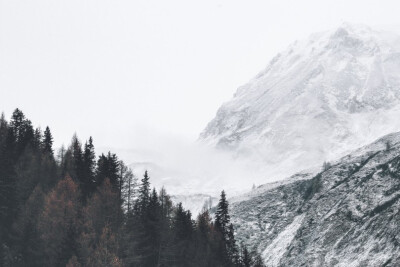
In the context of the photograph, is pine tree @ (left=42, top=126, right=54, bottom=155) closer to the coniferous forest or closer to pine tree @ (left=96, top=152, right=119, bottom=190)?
the coniferous forest

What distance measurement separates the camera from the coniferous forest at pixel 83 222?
1925 inches

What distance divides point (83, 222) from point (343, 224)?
120810mm

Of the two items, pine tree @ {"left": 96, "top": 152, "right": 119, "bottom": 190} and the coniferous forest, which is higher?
pine tree @ {"left": 96, "top": 152, "right": 119, "bottom": 190}

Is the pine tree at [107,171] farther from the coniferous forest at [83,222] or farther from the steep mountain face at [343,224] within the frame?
the steep mountain face at [343,224]

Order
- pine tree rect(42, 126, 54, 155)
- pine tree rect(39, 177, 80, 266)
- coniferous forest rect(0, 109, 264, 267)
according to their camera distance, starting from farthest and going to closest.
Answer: pine tree rect(42, 126, 54, 155) < coniferous forest rect(0, 109, 264, 267) < pine tree rect(39, 177, 80, 266)

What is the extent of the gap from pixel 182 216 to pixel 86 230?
Result: 2407 centimetres

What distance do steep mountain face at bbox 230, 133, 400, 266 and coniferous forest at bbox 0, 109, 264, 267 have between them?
7181 cm

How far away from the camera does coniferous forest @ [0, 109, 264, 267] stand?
4891 centimetres

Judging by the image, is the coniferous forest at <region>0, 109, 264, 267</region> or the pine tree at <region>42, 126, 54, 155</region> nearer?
the coniferous forest at <region>0, 109, 264, 267</region>

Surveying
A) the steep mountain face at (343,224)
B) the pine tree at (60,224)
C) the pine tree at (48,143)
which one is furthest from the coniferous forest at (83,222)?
the steep mountain face at (343,224)

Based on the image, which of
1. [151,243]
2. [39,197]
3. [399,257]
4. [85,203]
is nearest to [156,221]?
[151,243]

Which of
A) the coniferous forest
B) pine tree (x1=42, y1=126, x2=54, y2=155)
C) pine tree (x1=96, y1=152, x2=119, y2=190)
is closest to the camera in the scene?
the coniferous forest

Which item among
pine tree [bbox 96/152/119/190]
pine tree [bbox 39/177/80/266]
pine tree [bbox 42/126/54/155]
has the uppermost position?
pine tree [bbox 42/126/54/155]

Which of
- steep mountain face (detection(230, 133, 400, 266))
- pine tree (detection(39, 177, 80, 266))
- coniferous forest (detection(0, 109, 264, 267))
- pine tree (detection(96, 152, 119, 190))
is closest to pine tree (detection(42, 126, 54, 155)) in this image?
coniferous forest (detection(0, 109, 264, 267))
